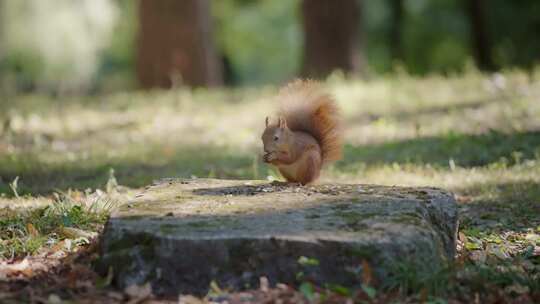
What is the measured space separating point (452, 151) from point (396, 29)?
17653 mm

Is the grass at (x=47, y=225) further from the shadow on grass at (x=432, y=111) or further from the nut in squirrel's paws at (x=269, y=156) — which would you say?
the shadow on grass at (x=432, y=111)

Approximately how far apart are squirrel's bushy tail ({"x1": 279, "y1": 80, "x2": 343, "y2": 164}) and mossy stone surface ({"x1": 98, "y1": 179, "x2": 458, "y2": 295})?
42.8 inches

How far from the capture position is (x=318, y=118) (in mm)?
5207

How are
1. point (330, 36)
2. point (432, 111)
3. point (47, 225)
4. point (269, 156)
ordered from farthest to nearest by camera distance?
point (330, 36), point (432, 111), point (269, 156), point (47, 225)

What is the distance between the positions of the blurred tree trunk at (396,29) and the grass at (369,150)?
12802 mm

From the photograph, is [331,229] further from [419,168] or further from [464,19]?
[464,19]

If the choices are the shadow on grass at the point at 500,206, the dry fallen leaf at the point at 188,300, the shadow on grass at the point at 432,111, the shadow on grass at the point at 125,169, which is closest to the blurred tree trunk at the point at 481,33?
the shadow on grass at the point at 432,111

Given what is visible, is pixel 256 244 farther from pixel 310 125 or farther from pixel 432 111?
pixel 432 111

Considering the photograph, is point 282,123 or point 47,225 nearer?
point 47,225

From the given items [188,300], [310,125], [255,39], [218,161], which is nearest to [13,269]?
[188,300]

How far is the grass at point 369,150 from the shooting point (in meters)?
4.63

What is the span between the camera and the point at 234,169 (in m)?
7.20

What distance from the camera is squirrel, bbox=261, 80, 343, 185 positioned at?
5.00m

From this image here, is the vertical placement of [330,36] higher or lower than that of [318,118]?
higher
